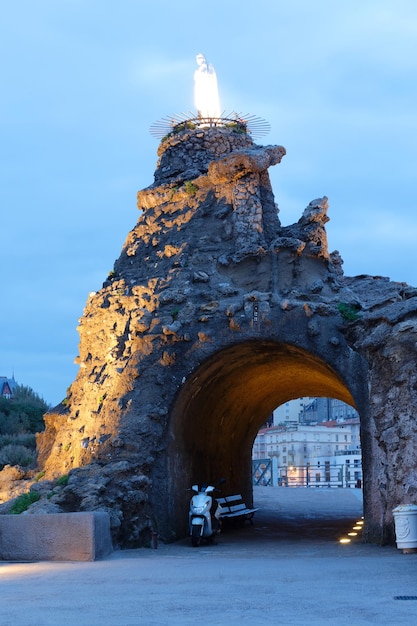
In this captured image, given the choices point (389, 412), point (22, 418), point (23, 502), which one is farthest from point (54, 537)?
point (22, 418)

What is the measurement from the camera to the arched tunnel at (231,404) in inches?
615

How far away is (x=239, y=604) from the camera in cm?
736

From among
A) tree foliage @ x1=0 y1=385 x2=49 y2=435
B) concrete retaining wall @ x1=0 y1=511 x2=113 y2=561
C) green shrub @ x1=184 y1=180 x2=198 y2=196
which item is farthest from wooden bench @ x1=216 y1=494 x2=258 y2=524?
tree foliage @ x1=0 y1=385 x2=49 y2=435

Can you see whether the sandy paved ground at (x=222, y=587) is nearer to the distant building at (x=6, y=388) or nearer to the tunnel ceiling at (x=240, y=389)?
the tunnel ceiling at (x=240, y=389)

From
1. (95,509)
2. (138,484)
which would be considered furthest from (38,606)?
(138,484)

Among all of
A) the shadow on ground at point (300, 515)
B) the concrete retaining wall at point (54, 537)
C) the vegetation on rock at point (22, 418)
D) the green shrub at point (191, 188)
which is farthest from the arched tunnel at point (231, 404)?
the vegetation on rock at point (22, 418)

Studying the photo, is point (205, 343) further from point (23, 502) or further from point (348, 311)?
point (23, 502)

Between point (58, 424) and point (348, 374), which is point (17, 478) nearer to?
point (58, 424)

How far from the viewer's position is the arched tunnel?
1562cm

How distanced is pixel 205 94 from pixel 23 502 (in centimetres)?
1016

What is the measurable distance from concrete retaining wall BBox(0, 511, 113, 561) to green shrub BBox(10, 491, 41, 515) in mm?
1087

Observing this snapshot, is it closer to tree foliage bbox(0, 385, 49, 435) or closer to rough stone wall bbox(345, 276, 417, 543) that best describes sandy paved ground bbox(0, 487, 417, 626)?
rough stone wall bbox(345, 276, 417, 543)

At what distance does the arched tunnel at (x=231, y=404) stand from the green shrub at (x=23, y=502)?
2.39m

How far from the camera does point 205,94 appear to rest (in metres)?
19.9
